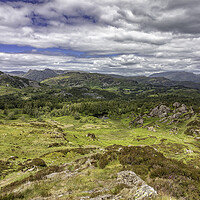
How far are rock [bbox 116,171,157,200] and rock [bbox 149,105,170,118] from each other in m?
164

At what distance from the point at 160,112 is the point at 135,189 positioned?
174 m

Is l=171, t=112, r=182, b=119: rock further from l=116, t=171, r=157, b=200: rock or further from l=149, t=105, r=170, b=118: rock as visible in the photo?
l=116, t=171, r=157, b=200: rock

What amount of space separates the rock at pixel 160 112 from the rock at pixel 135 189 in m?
164

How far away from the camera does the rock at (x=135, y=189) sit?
424 inches

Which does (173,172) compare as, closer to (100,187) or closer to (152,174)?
(152,174)

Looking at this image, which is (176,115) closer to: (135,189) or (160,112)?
(160,112)

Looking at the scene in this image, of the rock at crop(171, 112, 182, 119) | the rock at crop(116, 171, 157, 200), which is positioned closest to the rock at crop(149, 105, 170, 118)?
the rock at crop(171, 112, 182, 119)

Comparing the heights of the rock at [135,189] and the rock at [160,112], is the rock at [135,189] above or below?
above

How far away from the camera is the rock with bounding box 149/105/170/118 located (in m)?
163

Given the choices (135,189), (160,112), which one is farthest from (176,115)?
(135,189)

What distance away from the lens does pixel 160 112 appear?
554 feet

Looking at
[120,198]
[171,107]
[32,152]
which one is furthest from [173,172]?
[171,107]

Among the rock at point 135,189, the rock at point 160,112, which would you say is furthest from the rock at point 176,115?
the rock at point 135,189

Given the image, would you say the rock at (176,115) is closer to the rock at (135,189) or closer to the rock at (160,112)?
the rock at (160,112)
